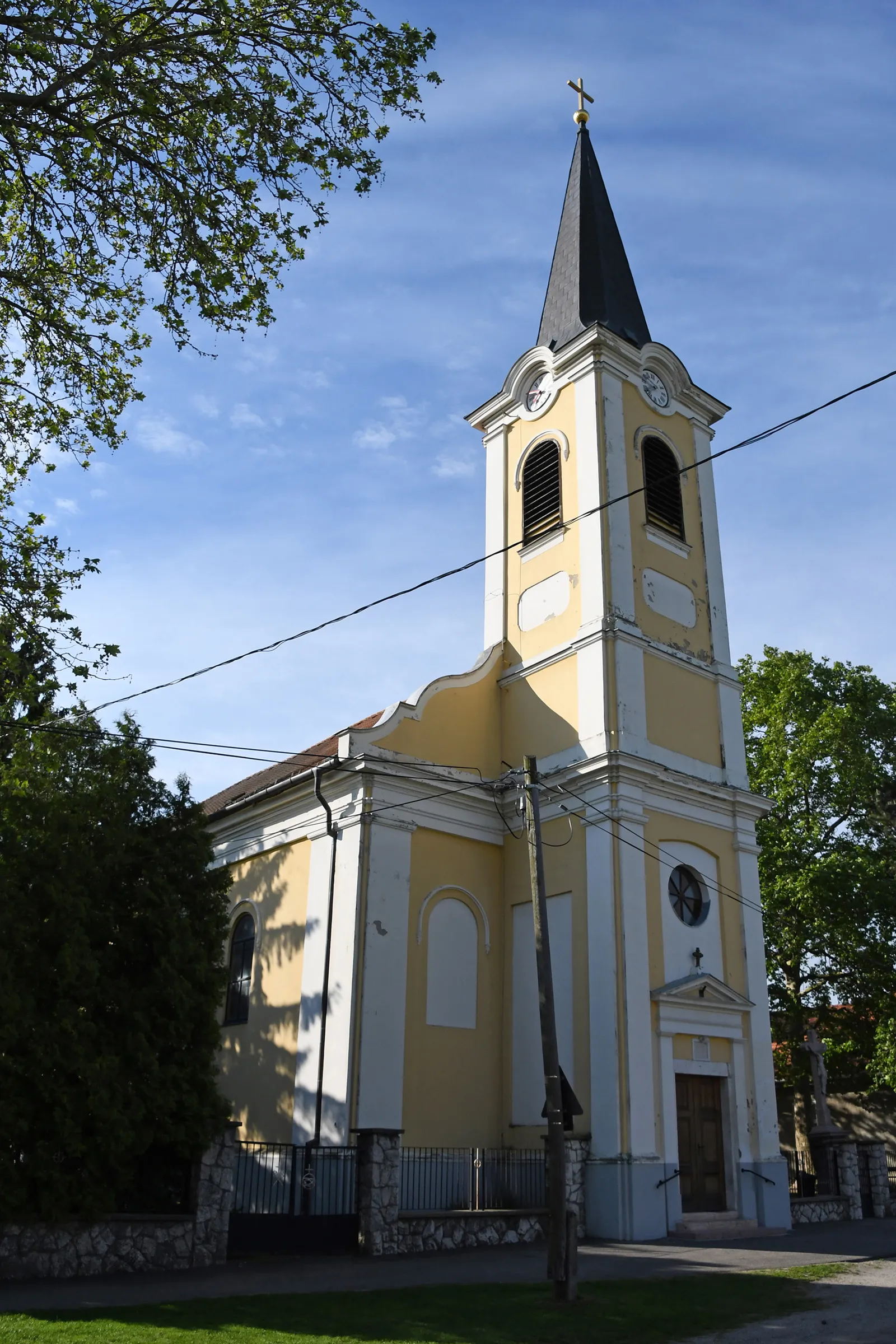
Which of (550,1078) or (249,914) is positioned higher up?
(249,914)

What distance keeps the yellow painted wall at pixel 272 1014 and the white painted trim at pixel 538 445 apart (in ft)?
27.6

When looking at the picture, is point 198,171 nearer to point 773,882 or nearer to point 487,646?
point 487,646

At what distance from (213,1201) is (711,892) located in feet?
33.2

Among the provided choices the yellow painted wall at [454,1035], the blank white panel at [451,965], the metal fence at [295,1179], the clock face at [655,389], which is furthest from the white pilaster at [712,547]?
the metal fence at [295,1179]

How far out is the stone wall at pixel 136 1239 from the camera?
10672 millimetres

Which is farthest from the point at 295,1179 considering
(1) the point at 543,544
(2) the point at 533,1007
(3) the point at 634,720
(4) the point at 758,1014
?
(1) the point at 543,544

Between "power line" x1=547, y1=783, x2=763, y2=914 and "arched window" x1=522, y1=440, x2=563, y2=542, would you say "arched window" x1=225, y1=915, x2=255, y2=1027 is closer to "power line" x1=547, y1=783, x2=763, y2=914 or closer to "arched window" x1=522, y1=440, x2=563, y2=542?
"power line" x1=547, y1=783, x2=763, y2=914

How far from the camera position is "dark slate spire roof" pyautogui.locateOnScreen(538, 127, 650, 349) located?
74.8 ft

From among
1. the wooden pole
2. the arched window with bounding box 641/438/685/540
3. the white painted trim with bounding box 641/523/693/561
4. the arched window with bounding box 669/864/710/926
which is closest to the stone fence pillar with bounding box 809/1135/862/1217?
the arched window with bounding box 669/864/710/926

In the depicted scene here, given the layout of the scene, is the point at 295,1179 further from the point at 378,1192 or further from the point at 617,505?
the point at 617,505

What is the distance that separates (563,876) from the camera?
17969 millimetres

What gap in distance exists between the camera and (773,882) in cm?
2695

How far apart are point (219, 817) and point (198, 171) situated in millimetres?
13025

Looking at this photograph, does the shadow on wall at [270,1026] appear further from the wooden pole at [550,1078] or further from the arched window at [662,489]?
the arched window at [662,489]
